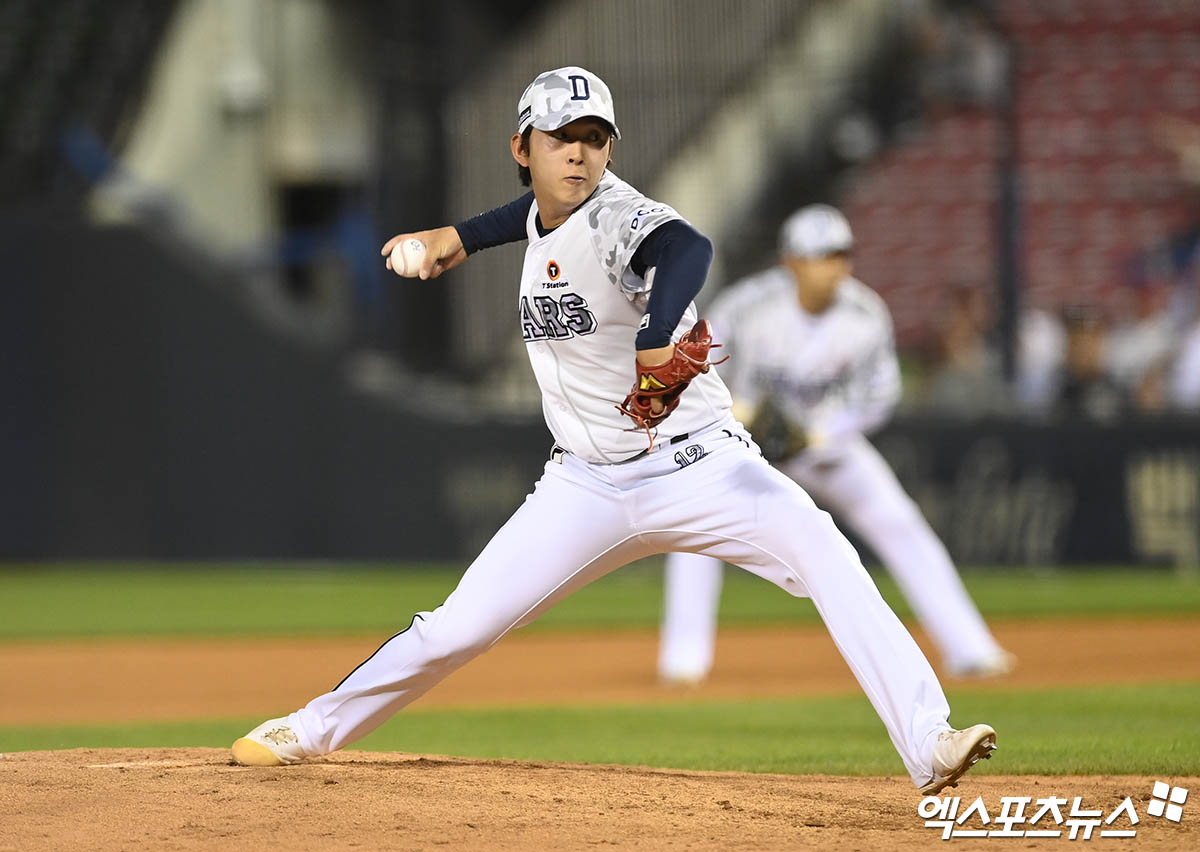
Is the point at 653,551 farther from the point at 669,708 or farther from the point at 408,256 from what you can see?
the point at 669,708

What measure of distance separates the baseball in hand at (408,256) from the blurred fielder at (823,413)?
3.53m

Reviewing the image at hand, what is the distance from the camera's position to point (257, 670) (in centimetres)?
969

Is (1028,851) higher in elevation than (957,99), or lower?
lower

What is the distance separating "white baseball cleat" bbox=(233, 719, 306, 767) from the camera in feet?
16.7

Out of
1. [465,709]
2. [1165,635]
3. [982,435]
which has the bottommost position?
[465,709]

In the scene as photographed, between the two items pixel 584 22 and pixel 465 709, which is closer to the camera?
pixel 465 709

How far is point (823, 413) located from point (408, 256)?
3.93m

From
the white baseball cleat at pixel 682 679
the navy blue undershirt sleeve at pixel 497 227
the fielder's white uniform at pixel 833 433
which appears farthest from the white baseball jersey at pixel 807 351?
the navy blue undershirt sleeve at pixel 497 227

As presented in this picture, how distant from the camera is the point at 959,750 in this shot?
4387 millimetres

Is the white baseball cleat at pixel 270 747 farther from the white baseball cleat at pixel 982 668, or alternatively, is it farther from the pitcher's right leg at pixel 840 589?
the white baseball cleat at pixel 982 668

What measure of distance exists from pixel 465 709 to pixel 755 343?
2317 millimetres

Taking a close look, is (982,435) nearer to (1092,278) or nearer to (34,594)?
(1092,278)

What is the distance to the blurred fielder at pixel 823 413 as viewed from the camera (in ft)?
27.9

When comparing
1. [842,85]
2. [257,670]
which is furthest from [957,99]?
[257,670]
